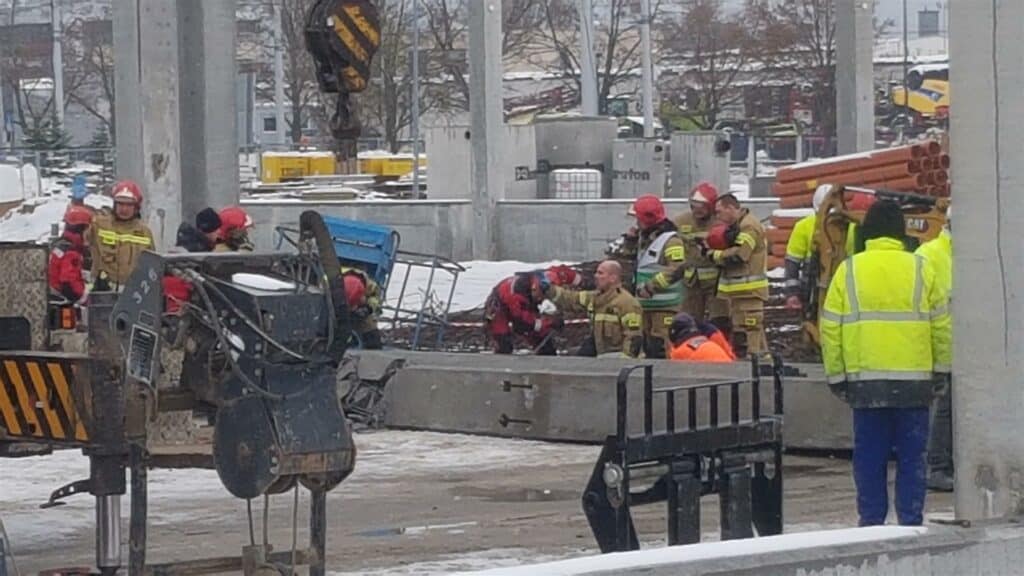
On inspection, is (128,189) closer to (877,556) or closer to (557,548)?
(557,548)

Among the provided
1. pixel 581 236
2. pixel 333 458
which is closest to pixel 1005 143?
pixel 333 458

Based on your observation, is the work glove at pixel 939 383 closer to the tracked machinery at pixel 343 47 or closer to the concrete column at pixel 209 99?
the tracked machinery at pixel 343 47

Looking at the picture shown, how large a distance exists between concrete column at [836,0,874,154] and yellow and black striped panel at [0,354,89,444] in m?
25.6

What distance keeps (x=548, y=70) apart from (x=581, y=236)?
191ft

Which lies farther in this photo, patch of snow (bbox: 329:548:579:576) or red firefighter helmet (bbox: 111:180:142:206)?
red firefighter helmet (bbox: 111:180:142:206)

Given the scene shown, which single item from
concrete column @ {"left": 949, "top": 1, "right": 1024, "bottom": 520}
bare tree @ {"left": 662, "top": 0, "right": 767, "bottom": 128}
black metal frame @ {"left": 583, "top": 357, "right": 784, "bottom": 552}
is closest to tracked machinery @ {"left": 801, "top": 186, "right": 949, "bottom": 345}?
black metal frame @ {"left": 583, "top": 357, "right": 784, "bottom": 552}

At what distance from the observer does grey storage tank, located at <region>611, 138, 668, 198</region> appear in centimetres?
4144

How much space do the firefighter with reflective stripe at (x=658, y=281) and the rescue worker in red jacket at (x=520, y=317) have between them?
1067 millimetres

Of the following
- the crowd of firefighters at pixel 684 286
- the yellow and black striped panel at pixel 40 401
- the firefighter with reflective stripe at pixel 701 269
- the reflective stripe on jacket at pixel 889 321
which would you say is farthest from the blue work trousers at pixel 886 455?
the firefighter with reflective stripe at pixel 701 269

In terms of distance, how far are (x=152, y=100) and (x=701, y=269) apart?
5788mm

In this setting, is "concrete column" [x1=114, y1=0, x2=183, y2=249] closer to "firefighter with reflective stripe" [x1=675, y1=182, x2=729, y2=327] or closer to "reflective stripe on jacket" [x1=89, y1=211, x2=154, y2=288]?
"reflective stripe on jacket" [x1=89, y1=211, x2=154, y2=288]

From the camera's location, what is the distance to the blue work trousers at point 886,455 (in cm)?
1018

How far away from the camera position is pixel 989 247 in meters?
8.51

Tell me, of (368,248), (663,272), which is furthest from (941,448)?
(368,248)
